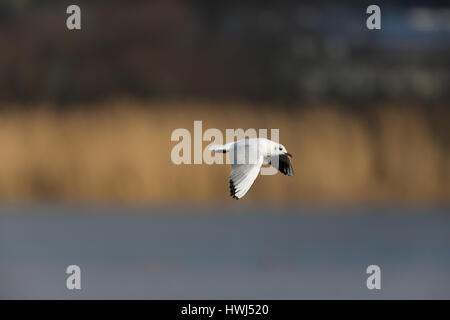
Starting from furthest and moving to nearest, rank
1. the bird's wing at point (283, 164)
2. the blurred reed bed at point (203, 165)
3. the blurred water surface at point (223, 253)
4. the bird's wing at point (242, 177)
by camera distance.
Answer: the blurred reed bed at point (203, 165) < the blurred water surface at point (223, 253) < the bird's wing at point (283, 164) < the bird's wing at point (242, 177)

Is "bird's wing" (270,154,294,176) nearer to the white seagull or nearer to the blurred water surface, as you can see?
the white seagull

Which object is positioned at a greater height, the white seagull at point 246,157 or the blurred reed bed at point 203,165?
the blurred reed bed at point 203,165

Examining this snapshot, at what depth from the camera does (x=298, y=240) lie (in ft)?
39.6

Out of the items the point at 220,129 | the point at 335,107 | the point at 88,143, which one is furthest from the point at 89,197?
the point at 335,107

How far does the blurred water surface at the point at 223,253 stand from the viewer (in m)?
9.70

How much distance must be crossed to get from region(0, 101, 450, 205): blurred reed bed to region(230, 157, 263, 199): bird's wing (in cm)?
470

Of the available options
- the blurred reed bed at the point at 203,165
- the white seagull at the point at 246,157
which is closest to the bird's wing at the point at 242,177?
the white seagull at the point at 246,157

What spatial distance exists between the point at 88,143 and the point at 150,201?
95 cm

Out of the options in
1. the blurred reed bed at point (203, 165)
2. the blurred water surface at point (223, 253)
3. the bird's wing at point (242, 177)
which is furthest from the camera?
the blurred reed bed at point (203, 165)

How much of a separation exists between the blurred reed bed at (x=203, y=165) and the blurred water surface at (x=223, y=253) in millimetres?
318

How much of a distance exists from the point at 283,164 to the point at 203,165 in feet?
15.9

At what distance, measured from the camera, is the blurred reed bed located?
11.7 m

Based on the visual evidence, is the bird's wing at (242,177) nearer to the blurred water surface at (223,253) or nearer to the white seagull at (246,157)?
the white seagull at (246,157)

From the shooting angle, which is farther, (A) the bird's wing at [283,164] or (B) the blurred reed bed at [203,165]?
(B) the blurred reed bed at [203,165]
